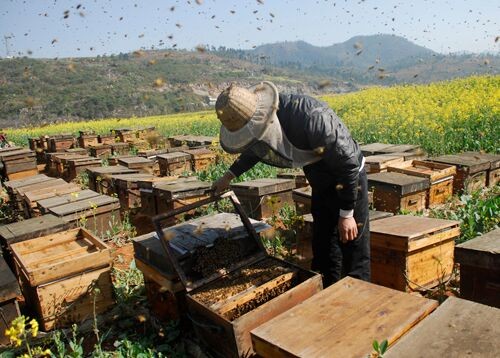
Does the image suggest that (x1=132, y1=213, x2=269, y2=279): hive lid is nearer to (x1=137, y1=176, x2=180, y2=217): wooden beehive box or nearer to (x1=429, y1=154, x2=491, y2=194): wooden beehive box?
(x1=137, y1=176, x2=180, y2=217): wooden beehive box

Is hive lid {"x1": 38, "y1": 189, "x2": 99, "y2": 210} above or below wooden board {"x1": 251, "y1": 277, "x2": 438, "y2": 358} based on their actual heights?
below

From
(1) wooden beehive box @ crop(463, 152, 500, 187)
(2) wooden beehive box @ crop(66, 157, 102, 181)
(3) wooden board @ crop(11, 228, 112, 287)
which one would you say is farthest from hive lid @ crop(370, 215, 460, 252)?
(2) wooden beehive box @ crop(66, 157, 102, 181)

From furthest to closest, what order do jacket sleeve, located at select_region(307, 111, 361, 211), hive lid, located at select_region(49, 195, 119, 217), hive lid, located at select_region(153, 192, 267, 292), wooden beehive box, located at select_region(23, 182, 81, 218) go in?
wooden beehive box, located at select_region(23, 182, 81, 218) < hive lid, located at select_region(49, 195, 119, 217) < hive lid, located at select_region(153, 192, 267, 292) < jacket sleeve, located at select_region(307, 111, 361, 211)

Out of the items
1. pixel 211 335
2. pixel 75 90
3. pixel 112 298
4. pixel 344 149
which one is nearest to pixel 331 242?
pixel 344 149

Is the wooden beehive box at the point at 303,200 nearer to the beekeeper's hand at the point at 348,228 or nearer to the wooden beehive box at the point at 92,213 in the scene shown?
the beekeeper's hand at the point at 348,228

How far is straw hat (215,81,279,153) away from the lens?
279cm

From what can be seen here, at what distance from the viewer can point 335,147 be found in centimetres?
299

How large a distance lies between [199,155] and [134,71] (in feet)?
301

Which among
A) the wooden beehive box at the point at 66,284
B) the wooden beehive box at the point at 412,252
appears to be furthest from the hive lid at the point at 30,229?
the wooden beehive box at the point at 412,252

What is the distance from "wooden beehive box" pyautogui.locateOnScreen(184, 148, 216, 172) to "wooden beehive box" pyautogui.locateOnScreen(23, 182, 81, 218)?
341cm

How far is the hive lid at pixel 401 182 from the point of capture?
19.4 feet

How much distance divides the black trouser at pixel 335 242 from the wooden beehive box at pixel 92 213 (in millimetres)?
3648

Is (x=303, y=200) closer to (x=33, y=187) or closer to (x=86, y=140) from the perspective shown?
(x=33, y=187)

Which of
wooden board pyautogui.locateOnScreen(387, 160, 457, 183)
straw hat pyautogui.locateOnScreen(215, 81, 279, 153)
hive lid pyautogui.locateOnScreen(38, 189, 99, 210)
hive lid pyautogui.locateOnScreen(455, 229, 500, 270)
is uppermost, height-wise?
straw hat pyautogui.locateOnScreen(215, 81, 279, 153)
